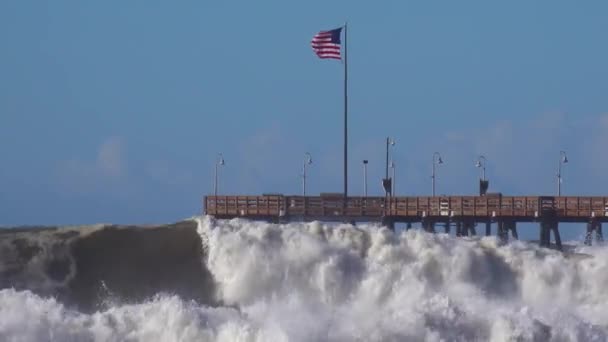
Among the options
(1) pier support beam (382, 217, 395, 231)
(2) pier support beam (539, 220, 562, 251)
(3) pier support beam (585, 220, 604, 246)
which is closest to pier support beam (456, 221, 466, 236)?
(1) pier support beam (382, 217, 395, 231)

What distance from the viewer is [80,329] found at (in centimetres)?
5084

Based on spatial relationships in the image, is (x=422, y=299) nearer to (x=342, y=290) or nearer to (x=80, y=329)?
(x=342, y=290)

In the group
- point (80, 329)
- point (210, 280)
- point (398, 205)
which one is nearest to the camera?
point (80, 329)

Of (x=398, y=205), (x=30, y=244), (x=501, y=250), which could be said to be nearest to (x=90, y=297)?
(x=30, y=244)

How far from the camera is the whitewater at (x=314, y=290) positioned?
2007 inches

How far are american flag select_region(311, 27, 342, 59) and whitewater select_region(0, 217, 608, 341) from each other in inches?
522

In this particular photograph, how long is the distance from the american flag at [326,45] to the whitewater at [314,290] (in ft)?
43.5

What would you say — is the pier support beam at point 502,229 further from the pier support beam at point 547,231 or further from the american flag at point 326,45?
the american flag at point 326,45

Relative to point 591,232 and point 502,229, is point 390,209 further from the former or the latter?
point 591,232

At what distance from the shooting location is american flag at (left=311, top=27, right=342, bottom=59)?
225ft

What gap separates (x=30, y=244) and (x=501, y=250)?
13.4 m

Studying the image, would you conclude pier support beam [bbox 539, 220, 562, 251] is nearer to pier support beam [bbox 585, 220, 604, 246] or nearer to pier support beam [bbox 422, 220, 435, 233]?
pier support beam [bbox 585, 220, 604, 246]

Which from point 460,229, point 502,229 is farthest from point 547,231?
point 460,229

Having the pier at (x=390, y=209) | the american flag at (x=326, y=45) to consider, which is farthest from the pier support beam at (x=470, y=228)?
the american flag at (x=326, y=45)
